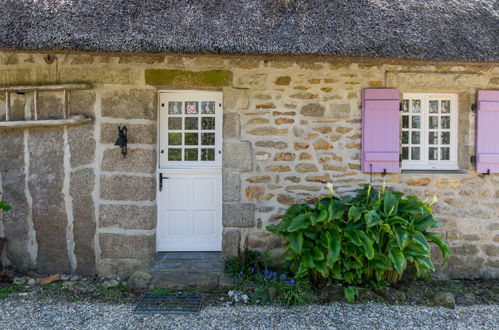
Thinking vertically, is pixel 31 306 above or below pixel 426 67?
below

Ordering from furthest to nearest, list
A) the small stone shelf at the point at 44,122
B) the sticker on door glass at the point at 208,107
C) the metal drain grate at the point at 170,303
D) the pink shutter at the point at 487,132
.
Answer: the sticker on door glass at the point at 208,107 < the pink shutter at the point at 487,132 < the small stone shelf at the point at 44,122 < the metal drain grate at the point at 170,303

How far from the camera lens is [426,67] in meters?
4.32

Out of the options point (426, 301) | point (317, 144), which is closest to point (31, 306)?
point (317, 144)

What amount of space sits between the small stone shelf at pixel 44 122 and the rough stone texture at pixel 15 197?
0.40 feet

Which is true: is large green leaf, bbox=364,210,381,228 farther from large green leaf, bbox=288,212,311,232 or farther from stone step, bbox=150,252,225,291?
stone step, bbox=150,252,225,291

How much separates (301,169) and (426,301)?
72.3 inches

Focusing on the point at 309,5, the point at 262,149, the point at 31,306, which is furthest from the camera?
the point at 262,149

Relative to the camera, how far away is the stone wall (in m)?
4.19

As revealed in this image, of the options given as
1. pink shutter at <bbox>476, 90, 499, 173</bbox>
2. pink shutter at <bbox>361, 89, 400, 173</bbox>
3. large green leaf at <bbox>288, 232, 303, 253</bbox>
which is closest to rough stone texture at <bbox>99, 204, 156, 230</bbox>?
large green leaf at <bbox>288, 232, 303, 253</bbox>

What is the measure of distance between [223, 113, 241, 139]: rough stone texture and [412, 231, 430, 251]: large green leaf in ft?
6.94

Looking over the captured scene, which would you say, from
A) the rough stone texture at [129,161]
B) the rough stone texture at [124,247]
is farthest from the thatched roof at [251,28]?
the rough stone texture at [124,247]

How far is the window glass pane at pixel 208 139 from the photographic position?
14.7 ft

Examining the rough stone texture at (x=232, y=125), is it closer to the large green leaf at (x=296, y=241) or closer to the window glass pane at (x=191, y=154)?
the window glass pane at (x=191, y=154)

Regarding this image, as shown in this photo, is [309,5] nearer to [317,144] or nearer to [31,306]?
[317,144]
